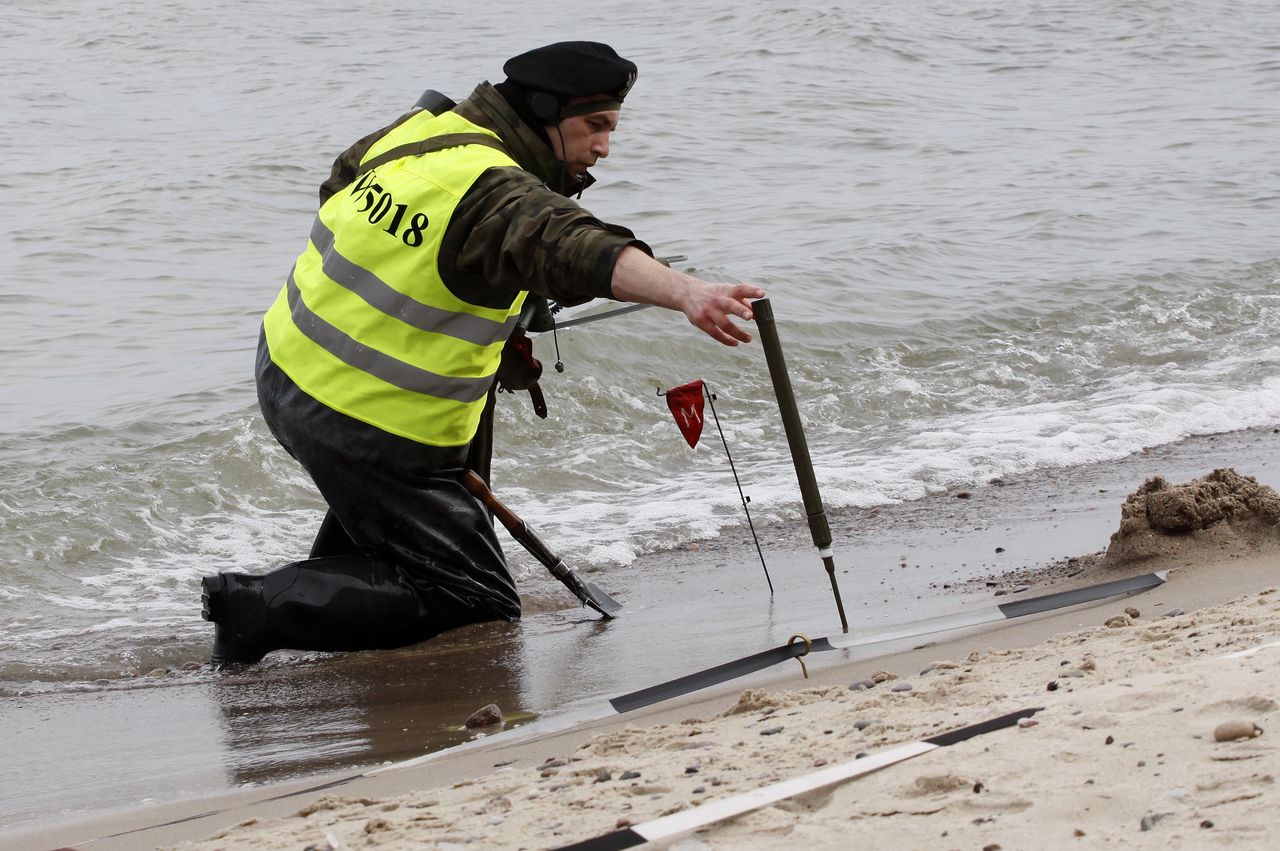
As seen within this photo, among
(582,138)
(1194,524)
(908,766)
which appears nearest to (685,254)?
(1194,524)

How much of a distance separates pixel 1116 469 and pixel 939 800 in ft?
16.5

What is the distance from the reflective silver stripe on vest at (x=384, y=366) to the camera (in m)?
4.01

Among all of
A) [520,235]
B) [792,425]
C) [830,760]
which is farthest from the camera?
[792,425]

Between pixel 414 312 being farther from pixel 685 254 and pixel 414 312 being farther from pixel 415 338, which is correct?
pixel 685 254

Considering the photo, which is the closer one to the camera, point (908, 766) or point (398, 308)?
point (908, 766)

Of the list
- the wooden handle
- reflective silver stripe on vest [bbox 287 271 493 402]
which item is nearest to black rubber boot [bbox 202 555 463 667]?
the wooden handle

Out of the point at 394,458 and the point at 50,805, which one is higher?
the point at 394,458

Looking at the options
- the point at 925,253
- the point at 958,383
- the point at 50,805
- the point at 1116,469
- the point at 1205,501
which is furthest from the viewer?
the point at 925,253

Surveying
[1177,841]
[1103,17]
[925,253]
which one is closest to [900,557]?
[1177,841]

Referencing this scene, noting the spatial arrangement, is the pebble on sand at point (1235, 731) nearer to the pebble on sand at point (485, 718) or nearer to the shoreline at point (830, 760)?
the shoreline at point (830, 760)

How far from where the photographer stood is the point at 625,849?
7.09ft

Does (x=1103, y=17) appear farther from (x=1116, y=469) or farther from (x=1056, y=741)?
(x=1056, y=741)

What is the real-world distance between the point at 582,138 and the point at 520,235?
0.77 meters

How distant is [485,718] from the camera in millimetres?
3609
